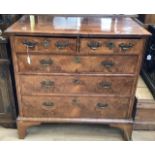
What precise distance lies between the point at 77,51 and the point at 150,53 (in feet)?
2.80

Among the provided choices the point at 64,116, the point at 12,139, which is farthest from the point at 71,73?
the point at 12,139

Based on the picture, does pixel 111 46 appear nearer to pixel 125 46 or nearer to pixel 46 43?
pixel 125 46

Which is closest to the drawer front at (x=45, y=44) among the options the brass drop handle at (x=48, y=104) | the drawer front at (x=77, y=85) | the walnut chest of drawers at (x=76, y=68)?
the walnut chest of drawers at (x=76, y=68)

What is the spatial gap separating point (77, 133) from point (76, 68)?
66 cm

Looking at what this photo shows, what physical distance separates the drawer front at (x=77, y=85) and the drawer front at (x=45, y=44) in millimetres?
203

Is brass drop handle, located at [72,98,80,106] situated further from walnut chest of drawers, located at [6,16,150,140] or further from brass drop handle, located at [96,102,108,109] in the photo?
brass drop handle, located at [96,102,108,109]

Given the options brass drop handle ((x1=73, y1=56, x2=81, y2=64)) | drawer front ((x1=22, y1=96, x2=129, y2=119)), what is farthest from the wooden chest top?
drawer front ((x1=22, y1=96, x2=129, y2=119))

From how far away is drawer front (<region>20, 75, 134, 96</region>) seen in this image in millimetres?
1490

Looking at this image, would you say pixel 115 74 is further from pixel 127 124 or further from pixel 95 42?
pixel 127 124

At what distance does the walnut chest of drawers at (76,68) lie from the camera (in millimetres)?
1351

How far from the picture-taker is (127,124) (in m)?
1.66

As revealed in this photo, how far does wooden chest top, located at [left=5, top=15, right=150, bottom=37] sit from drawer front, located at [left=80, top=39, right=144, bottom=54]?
4cm

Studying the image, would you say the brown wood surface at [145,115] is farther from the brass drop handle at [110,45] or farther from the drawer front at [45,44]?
the drawer front at [45,44]

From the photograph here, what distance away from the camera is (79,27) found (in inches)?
55.9
